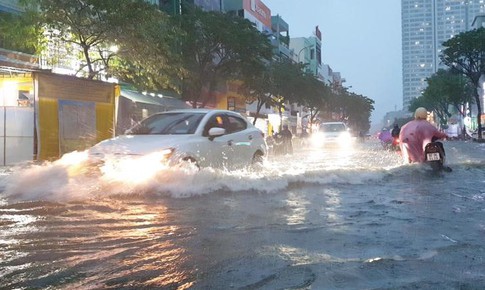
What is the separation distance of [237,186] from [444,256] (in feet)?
14.4

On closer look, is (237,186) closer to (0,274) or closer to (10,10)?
(0,274)

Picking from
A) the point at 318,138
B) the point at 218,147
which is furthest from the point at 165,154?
the point at 318,138

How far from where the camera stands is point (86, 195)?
287 inches

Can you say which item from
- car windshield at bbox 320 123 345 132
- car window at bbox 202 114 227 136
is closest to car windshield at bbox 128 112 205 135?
car window at bbox 202 114 227 136

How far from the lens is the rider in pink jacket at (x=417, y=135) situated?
389 inches

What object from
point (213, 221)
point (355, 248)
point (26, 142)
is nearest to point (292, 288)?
point (355, 248)

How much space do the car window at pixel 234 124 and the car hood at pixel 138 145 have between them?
139 centimetres

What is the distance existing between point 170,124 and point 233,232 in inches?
173

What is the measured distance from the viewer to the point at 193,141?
834 cm

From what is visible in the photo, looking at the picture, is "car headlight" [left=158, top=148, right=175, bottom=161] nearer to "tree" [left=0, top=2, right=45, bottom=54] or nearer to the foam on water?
the foam on water

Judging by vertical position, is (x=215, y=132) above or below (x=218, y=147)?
above

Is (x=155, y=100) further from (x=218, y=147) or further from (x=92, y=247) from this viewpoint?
(x=92, y=247)

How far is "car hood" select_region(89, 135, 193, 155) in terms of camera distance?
25.6 feet

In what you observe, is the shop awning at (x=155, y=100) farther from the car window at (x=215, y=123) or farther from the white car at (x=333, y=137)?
the car window at (x=215, y=123)
